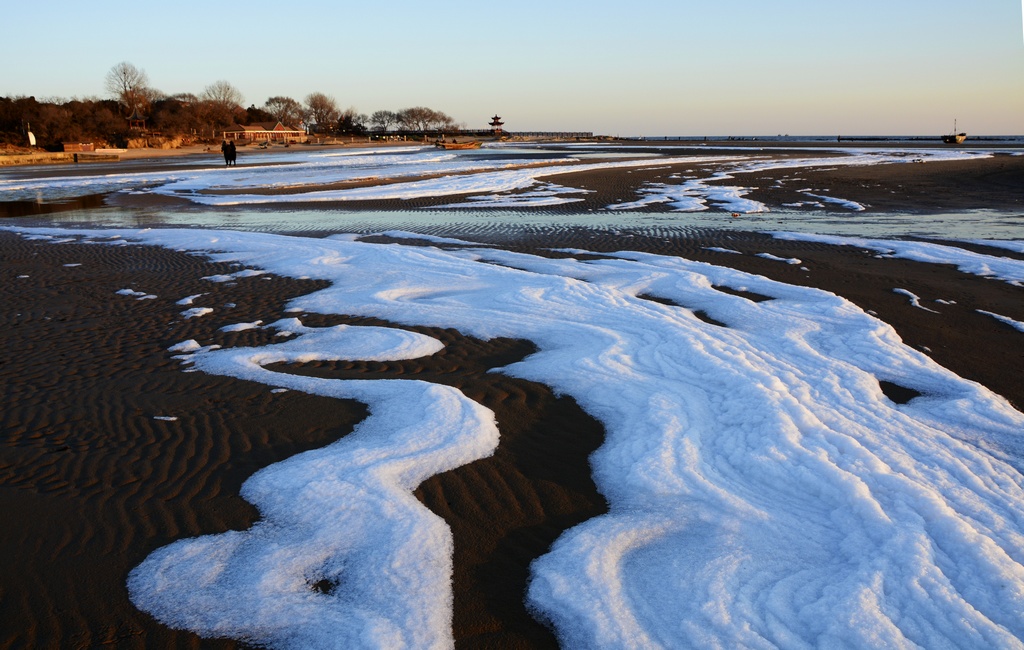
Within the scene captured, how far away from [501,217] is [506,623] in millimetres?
16904

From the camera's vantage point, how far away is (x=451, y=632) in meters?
3.47

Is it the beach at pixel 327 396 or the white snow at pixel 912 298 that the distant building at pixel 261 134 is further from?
the white snow at pixel 912 298

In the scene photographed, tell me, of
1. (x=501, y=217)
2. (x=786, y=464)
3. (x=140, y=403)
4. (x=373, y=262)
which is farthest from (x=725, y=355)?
(x=501, y=217)

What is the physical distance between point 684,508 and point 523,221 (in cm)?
1490

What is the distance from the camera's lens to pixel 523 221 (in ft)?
62.1

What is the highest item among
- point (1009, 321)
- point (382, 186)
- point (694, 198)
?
point (382, 186)

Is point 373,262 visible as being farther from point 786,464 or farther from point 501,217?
point 786,464

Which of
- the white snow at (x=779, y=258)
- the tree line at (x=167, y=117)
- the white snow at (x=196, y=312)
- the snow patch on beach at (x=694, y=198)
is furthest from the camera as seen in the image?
the tree line at (x=167, y=117)

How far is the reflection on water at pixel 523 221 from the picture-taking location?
17.2 m

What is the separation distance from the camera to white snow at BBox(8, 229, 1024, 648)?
352cm

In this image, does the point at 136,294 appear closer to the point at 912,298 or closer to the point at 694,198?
the point at 912,298

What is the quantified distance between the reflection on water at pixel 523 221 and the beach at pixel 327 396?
1.98 metres

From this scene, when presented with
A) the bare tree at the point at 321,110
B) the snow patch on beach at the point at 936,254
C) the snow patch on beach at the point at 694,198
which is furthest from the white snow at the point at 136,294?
the bare tree at the point at 321,110

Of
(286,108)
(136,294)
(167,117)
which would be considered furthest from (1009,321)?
(286,108)
